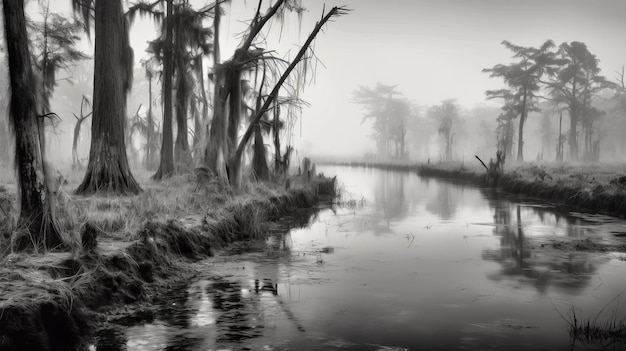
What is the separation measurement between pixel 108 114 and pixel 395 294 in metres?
9.02

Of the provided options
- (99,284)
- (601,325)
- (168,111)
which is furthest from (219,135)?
(601,325)

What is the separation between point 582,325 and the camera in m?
6.56

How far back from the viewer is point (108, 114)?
14.0 m

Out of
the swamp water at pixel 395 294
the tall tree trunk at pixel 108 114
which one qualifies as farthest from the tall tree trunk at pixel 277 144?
the tall tree trunk at pixel 108 114

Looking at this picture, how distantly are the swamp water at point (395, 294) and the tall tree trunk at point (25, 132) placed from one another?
5.45 ft

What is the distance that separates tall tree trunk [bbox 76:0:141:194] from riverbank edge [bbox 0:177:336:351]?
316 centimetres

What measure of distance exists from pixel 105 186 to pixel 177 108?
30.1 ft

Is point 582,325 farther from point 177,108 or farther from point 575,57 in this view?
point 575,57

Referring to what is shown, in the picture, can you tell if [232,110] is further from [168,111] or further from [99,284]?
[99,284]

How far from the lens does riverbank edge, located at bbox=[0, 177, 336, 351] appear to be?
5.20 metres

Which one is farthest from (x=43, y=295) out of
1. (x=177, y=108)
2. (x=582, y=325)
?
(x=177, y=108)

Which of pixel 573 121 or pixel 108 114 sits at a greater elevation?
pixel 573 121

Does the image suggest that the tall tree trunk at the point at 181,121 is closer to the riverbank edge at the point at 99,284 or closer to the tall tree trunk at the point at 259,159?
the tall tree trunk at the point at 259,159

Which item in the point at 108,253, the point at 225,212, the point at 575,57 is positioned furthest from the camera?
the point at 575,57
